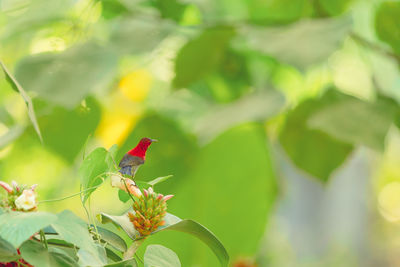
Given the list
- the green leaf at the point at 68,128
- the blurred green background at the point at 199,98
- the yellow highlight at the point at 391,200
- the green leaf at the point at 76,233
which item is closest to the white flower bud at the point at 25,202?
the green leaf at the point at 76,233

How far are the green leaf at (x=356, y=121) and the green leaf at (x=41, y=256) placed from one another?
24 cm

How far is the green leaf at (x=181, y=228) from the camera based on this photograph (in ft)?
0.41

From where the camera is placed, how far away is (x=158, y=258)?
5.1 inches

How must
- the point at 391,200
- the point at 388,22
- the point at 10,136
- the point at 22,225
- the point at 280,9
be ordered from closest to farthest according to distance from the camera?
the point at 22,225 < the point at 10,136 < the point at 388,22 < the point at 280,9 < the point at 391,200

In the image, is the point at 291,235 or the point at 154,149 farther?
the point at 291,235

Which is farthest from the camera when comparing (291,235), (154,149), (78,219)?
(291,235)

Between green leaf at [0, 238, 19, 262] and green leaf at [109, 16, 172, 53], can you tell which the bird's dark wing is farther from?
green leaf at [109, 16, 172, 53]

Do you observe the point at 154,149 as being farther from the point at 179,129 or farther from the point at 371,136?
the point at 371,136

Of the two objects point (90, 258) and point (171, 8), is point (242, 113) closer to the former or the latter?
point (171, 8)

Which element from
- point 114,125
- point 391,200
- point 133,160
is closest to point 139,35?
point 114,125

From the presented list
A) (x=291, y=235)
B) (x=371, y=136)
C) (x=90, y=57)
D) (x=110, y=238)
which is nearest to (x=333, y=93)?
(x=371, y=136)

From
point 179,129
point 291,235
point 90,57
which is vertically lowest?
point 291,235

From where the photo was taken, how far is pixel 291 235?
162 cm

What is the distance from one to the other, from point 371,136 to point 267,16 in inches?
9.1
